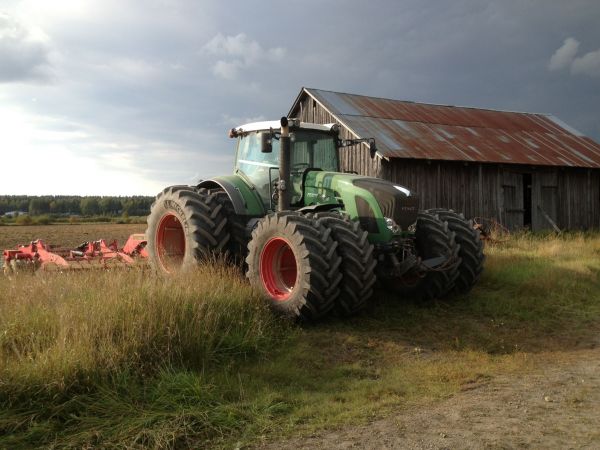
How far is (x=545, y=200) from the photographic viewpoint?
19.3 meters

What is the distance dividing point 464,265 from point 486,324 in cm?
89

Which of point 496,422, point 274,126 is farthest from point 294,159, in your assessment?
point 496,422

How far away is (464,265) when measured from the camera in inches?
297

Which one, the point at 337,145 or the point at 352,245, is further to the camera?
the point at 337,145

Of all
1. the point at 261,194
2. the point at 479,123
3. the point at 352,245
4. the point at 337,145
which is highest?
the point at 479,123

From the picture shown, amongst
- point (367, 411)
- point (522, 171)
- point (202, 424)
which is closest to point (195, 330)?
point (202, 424)

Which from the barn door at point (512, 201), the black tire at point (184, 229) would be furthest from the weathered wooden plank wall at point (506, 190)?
the black tire at point (184, 229)

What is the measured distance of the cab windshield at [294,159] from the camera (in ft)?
25.1

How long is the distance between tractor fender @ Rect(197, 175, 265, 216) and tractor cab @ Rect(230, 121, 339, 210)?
0.11 metres

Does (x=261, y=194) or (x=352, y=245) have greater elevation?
(x=261, y=194)

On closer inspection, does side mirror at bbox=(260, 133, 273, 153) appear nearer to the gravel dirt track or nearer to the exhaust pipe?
the exhaust pipe

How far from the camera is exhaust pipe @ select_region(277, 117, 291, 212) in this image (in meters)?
6.95

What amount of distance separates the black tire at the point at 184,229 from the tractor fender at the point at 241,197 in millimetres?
229

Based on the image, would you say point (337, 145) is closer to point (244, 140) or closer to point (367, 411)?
point (244, 140)
